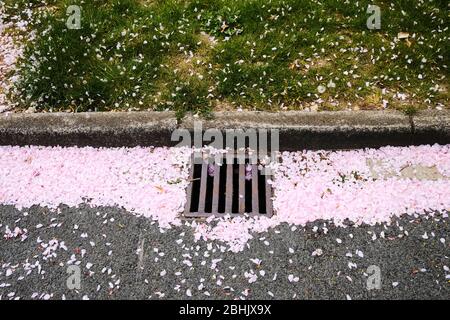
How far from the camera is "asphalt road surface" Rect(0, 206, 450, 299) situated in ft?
9.87

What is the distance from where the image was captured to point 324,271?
3.09 m

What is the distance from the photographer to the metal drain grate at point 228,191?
140 inches

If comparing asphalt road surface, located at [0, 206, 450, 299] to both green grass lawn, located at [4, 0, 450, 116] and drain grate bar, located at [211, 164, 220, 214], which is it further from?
green grass lawn, located at [4, 0, 450, 116]

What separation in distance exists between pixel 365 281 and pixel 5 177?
3451 mm

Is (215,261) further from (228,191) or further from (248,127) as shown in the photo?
(248,127)

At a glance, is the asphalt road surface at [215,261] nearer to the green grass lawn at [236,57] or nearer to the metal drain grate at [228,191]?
the metal drain grate at [228,191]

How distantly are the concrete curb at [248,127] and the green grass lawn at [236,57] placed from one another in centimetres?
19

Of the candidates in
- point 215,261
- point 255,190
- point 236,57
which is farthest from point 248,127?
point 215,261

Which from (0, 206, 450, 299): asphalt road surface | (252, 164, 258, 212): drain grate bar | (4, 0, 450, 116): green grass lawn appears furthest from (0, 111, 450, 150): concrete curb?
(0, 206, 450, 299): asphalt road surface

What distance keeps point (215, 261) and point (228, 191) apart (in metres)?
0.72

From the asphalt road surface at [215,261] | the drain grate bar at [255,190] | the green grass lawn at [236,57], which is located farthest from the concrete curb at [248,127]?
the asphalt road surface at [215,261]

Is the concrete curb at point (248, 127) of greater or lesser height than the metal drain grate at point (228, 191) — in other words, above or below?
above

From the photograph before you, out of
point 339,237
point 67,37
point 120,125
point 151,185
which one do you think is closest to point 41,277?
point 151,185

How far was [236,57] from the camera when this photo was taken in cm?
457
